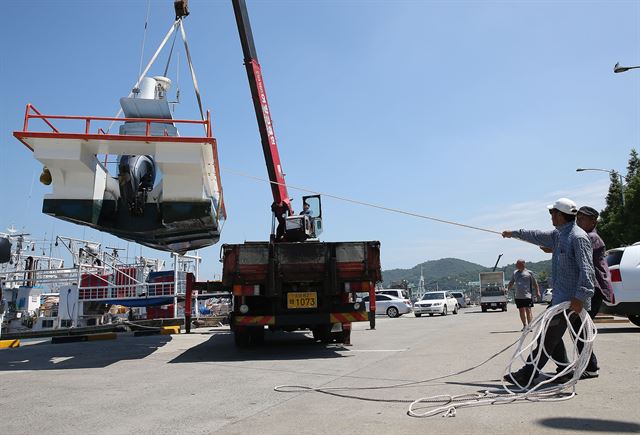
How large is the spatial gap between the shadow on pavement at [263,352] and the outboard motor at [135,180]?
10.6 ft

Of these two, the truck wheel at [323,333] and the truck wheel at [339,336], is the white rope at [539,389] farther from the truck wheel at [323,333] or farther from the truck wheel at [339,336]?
the truck wheel at [323,333]

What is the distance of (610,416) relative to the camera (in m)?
3.79

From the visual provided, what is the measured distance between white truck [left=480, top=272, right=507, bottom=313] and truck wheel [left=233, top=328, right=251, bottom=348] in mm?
27694

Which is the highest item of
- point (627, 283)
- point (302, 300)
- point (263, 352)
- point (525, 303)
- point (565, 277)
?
point (565, 277)

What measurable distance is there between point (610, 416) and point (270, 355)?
19.8 ft

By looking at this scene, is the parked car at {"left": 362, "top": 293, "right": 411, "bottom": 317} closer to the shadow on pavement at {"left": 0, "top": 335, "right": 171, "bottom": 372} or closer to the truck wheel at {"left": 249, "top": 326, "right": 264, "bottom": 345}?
the shadow on pavement at {"left": 0, "top": 335, "right": 171, "bottom": 372}

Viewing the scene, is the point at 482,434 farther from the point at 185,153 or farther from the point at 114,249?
the point at 114,249

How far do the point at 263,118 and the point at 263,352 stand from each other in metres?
6.78

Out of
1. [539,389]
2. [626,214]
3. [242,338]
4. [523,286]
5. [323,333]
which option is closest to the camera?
[539,389]

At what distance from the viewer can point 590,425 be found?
3.57 m

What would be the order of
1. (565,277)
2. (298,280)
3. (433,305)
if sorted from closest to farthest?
(565,277) < (298,280) < (433,305)

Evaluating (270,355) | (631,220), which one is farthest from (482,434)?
(631,220)

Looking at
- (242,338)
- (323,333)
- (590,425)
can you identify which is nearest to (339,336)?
(323,333)

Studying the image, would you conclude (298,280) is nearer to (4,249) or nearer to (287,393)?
(287,393)
